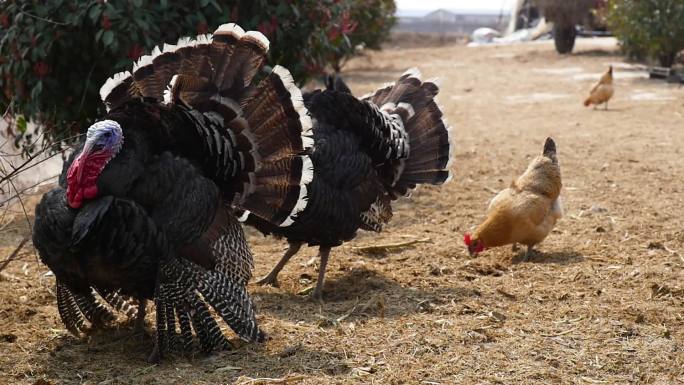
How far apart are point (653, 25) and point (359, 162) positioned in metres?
13.0

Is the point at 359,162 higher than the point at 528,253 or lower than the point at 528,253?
higher

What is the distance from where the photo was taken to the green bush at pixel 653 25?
1627 cm

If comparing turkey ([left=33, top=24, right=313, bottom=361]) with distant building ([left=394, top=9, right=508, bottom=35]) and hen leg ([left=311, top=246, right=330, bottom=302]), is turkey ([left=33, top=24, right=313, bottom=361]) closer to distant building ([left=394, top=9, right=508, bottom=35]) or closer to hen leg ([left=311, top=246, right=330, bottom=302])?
hen leg ([left=311, top=246, right=330, bottom=302])

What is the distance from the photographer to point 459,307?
16.0 ft

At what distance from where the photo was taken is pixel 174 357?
4141mm

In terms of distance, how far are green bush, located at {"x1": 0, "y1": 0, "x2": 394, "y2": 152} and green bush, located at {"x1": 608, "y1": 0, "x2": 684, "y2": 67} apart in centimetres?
1104

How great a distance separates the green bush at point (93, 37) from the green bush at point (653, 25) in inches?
435

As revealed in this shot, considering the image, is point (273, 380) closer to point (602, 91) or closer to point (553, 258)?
point (553, 258)

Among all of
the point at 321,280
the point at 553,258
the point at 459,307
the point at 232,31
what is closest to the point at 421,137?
the point at 553,258

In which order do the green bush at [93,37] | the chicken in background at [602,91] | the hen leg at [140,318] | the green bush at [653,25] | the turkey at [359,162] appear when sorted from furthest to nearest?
the green bush at [653,25] → the chicken in background at [602,91] → the green bush at [93,37] → the turkey at [359,162] → the hen leg at [140,318]

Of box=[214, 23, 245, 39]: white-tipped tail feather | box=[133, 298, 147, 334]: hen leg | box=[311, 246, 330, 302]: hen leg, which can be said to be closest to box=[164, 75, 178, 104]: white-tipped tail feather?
box=[214, 23, 245, 39]: white-tipped tail feather

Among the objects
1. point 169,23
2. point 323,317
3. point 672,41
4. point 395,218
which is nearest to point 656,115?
point 672,41

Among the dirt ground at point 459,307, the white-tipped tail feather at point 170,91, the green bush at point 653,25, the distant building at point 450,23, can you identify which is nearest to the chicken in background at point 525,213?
the dirt ground at point 459,307

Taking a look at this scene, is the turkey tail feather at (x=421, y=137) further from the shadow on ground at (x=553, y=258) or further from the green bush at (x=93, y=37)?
the green bush at (x=93, y=37)
